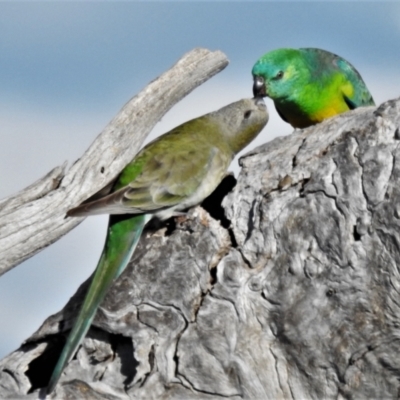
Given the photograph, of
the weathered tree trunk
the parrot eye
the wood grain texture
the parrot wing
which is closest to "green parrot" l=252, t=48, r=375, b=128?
the wood grain texture

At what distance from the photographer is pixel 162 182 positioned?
15.9 ft

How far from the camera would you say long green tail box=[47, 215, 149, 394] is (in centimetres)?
436

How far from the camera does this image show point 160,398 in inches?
173

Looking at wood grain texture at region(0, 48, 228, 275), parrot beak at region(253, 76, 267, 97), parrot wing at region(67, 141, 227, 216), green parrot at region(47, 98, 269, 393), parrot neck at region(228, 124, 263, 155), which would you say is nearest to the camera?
green parrot at region(47, 98, 269, 393)

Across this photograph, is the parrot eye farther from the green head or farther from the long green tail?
the long green tail

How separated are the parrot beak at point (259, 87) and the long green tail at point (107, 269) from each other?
1.92 meters

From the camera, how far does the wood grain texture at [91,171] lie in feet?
16.8

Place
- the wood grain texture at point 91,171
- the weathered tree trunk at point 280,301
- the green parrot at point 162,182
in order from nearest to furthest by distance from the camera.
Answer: the weathered tree trunk at point 280,301
the green parrot at point 162,182
the wood grain texture at point 91,171

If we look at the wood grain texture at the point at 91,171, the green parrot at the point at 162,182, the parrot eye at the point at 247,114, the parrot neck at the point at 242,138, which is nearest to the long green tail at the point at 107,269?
the green parrot at the point at 162,182

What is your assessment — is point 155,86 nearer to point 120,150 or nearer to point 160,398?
point 120,150

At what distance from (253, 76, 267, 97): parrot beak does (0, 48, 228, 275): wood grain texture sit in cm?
60

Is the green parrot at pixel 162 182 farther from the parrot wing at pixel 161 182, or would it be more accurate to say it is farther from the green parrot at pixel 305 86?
the green parrot at pixel 305 86

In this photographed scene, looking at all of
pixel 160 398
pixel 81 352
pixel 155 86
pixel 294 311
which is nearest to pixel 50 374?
pixel 81 352

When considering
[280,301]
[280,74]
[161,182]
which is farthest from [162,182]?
[280,74]
